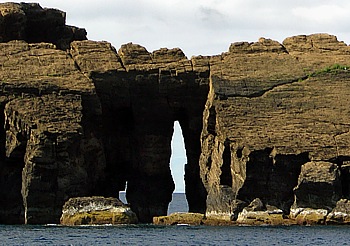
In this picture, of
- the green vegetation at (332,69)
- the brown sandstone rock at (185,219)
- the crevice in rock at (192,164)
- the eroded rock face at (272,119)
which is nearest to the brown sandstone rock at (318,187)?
the eroded rock face at (272,119)

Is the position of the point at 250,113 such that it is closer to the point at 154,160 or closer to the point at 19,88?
the point at 154,160

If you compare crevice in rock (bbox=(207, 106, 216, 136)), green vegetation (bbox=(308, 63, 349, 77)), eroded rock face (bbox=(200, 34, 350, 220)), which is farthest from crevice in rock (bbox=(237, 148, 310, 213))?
green vegetation (bbox=(308, 63, 349, 77))

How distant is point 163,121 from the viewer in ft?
336

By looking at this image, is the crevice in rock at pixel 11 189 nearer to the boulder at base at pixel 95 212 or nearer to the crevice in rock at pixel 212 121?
the boulder at base at pixel 95 212

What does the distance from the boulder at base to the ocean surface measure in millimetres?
923

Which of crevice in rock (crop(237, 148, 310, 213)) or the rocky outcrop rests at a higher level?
the rocky outcrop

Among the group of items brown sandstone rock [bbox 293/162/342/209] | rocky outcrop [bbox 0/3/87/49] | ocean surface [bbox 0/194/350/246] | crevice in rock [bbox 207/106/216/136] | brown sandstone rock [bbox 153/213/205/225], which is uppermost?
rocky outcrop [bbox 0/3/87/49]

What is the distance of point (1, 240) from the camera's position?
7119 cm

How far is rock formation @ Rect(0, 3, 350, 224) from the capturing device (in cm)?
8856

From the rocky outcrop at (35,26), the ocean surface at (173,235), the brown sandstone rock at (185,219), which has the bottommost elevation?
the ocean surface at (173,235)

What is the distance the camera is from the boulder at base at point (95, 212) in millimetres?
85438

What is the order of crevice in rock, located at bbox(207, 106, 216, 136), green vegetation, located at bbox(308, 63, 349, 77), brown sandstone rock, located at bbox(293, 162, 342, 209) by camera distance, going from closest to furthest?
brown sandstone rock, located at bbox(293, 162, 342, 209) < crevice in rock, located at bbox(207, 106, 216, 136) < green vegetation, located at bbox(308, 63, 349, 77)

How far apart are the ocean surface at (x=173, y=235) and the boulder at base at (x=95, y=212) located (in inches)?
36.4

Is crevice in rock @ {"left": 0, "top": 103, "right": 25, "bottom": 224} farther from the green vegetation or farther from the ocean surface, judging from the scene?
the green vegetation
